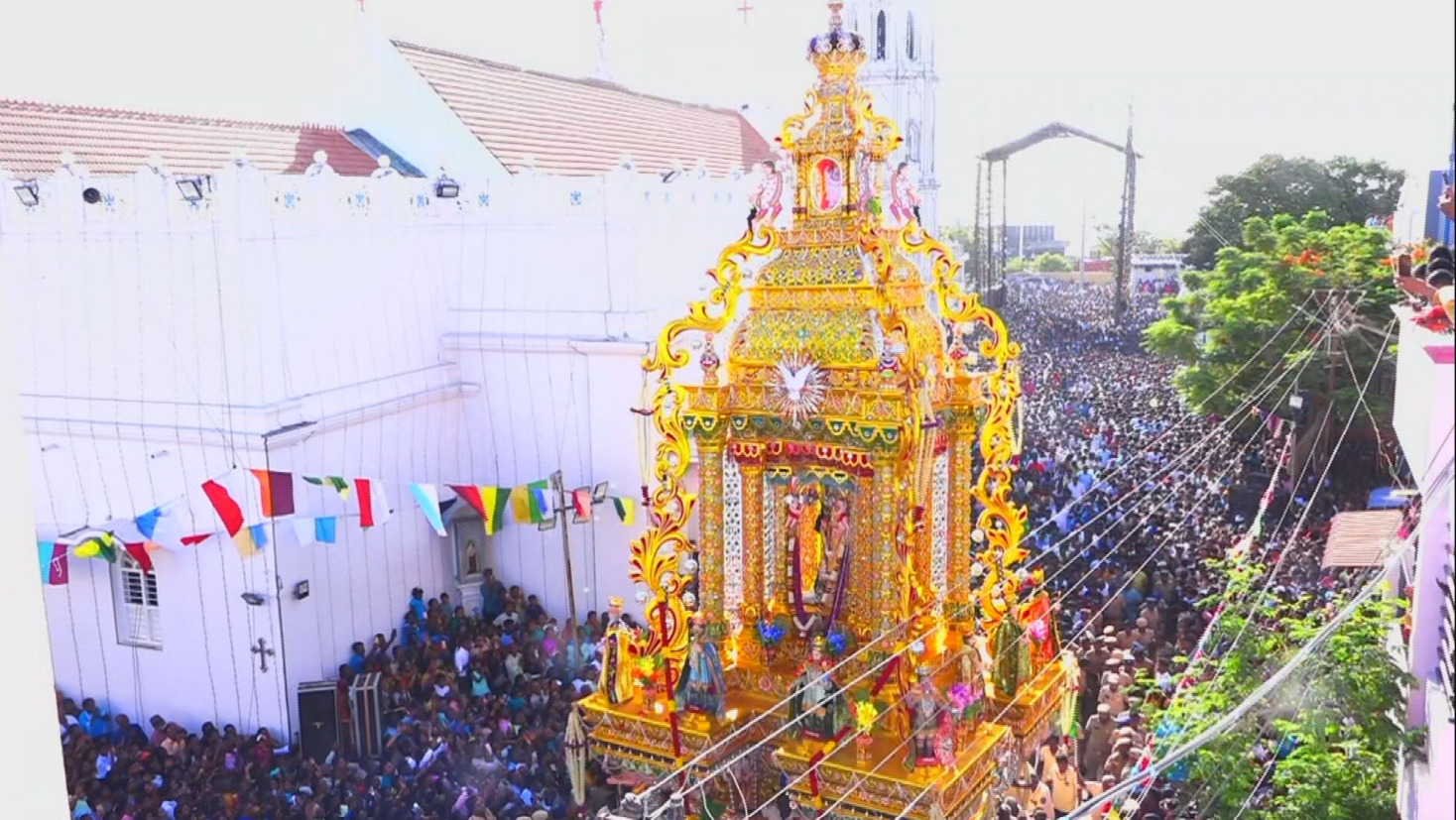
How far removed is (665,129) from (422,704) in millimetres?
16754

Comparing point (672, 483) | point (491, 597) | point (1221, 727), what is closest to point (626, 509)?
point (491, 597)

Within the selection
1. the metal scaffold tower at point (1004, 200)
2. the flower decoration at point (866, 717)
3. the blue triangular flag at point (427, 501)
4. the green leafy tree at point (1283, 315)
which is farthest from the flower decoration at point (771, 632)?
the metal scaffold tower at point (1004, 200)

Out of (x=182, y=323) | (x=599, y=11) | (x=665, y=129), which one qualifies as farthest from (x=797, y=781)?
(x=599, y=11)

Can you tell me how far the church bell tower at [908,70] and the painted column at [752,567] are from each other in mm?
32718

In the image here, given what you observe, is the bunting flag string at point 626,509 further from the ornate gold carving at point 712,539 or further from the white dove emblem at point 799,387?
the white dove emblem at point 799,387

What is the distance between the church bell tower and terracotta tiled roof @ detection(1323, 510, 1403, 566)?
91.9ft

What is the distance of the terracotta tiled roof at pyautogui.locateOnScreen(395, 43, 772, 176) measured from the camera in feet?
64.4

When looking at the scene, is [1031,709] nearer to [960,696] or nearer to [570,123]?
[960,696]

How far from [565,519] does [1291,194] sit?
2124 cm

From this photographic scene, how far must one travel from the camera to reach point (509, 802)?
9922 millimetres

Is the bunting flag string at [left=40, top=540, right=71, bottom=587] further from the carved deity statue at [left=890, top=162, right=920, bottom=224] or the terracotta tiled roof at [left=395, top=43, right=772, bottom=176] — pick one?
the carved deity statue at [left=890, top=162, right=920, bottom=224]

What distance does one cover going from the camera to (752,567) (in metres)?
8.22

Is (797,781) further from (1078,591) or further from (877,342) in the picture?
(1078,591)

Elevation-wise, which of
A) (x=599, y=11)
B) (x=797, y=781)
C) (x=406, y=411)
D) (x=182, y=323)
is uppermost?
(x=599, y=11)
